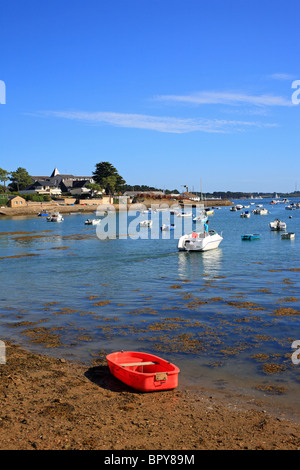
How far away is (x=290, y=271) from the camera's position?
32906 millimetres

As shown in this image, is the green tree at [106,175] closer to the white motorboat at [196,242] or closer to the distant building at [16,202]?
the distant building at [16,202]

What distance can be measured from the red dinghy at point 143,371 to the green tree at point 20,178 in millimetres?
177443

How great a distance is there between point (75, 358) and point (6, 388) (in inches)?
125

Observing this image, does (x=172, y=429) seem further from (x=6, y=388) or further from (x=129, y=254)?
(x=129, y=254)

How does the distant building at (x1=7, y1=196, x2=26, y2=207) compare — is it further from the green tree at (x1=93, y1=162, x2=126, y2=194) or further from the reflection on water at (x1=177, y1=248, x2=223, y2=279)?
the reflection on water at (x1=177, y1=248, x2=223, y2=279)

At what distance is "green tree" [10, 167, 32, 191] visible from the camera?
591 feet

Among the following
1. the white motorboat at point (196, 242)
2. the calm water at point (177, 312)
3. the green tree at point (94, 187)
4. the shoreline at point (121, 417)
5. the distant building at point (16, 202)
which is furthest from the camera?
the green tree at point (94, 187)

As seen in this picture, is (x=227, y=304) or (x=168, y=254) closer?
(x=227, y=304)

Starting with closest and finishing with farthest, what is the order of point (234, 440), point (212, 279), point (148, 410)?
point (234, 440)
point (148, 410)
point (212, 279)

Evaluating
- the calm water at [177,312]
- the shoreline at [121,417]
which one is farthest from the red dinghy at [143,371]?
the calm water at [177,312]

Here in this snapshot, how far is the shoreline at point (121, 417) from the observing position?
8.82m
